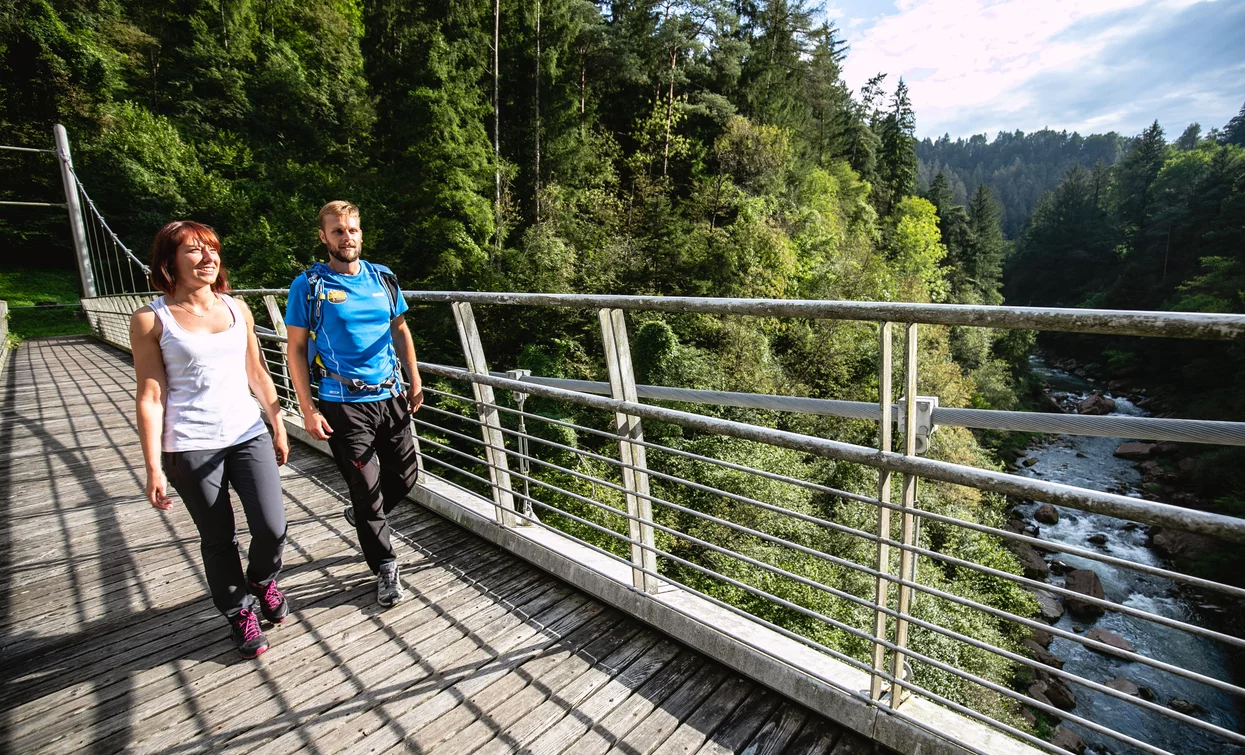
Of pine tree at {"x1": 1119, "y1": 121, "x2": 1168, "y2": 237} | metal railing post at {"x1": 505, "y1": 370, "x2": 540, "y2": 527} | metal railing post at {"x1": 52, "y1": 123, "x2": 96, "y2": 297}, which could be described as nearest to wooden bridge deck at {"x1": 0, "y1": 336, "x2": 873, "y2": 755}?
metal railing post at {"x1": 505, "y1": 370, "x2": 540, "y2": 527}

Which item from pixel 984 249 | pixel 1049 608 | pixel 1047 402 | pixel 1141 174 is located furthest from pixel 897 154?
pixel 1049 608

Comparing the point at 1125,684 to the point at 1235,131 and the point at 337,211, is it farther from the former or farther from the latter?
the point at 1235,131

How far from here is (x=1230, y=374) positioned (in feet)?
91.9

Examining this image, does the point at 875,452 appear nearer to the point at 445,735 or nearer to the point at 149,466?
the point at 445,735

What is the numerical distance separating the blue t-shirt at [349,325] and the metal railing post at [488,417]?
0.37 metres

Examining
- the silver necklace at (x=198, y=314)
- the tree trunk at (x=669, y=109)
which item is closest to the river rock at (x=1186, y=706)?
the silver necklace at (x=198, y=314)

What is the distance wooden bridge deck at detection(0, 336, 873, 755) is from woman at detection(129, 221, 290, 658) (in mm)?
307

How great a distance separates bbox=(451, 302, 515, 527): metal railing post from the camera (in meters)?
2.87

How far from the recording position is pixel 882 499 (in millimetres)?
1646

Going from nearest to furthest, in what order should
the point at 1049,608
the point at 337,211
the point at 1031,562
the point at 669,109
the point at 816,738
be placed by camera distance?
the point at 816,738 < the point at 337,211 < the point at 1049,608 < the point at 1031,562 < the point at 669,109

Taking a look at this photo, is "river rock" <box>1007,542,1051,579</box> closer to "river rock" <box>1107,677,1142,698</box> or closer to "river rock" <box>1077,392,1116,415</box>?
"river rock" <box>1107,677,1142,698</box>

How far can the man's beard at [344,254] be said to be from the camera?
241cm

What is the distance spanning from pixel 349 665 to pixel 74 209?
19286 millimetres

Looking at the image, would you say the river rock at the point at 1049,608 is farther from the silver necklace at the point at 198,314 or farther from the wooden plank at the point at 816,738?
the silver necklace at the point at 198,314
